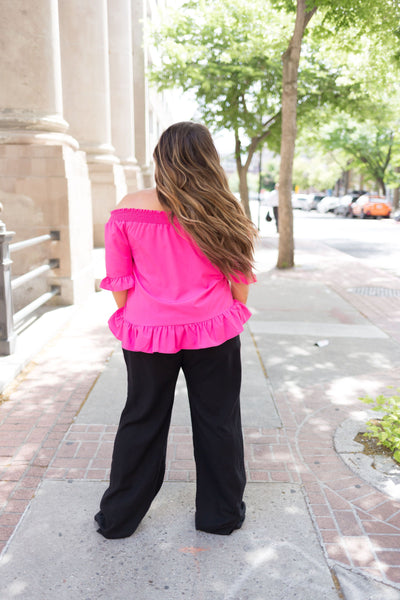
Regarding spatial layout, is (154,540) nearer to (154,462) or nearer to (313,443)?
(154,462)

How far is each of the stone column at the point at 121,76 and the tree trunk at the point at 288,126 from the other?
5139 millimetres

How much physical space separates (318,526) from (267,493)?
0.40 m

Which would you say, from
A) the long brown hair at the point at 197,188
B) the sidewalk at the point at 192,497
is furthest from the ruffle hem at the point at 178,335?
the sidewalk at the point at 192,497

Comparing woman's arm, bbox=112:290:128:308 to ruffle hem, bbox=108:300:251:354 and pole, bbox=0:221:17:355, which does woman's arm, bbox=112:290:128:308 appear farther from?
pole, bbox=0:221:17:355

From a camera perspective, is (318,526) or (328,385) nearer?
(318,526)

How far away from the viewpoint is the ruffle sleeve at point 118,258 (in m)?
2.61

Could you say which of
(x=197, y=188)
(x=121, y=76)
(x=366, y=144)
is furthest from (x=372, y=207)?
(x=197, y=188)

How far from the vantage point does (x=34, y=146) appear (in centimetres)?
745

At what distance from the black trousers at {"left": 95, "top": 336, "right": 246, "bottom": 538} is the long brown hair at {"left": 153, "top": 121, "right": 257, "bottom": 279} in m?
0.54

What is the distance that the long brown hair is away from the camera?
2.47m

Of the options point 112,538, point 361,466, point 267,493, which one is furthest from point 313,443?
point 112,538

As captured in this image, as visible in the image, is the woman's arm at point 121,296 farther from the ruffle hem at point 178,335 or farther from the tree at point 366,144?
the tree at point 366,144

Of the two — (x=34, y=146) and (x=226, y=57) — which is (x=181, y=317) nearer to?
(x=34, y=146)

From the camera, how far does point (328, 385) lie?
5.21 metres
